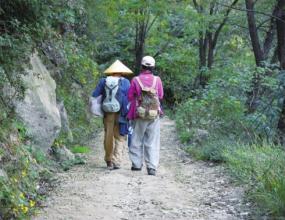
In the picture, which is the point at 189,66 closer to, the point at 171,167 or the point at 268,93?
the point at 268,93

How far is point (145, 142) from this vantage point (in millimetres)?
8602

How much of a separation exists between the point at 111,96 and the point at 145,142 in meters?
1.07

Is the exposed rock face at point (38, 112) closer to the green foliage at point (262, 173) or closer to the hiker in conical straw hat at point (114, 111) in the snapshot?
the hiker in conical straw hat at point (114, 111)

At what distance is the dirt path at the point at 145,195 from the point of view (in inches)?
229

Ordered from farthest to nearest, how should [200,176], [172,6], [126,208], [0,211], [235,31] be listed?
[235,31]
[172,6]
[200,176]
[126,208]
[0,211]

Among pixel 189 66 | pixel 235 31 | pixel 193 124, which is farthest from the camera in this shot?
pixel 189 66

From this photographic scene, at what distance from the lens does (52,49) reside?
11.1m

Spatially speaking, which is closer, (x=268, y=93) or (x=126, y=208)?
(x=126, y=208)

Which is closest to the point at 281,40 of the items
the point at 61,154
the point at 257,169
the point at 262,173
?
the point at 257,169

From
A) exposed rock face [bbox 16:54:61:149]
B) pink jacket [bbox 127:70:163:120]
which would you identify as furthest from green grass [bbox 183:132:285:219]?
exposed rock face [bbox 16:54:61:149]

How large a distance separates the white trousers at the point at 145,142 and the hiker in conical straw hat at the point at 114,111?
17.8 inches

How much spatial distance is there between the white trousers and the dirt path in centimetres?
25

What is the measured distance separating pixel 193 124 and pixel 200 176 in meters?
6.17

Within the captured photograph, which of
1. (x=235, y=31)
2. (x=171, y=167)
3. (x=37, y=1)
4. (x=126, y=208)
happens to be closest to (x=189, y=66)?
(x=235, y=31)
